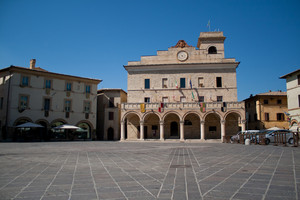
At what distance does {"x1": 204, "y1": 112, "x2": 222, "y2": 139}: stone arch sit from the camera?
113 ft

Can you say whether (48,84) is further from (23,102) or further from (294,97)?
(294,97)

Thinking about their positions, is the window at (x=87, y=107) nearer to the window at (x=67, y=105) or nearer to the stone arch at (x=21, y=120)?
the window at (x=67, y=105)

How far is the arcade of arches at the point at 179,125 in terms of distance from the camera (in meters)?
32.4

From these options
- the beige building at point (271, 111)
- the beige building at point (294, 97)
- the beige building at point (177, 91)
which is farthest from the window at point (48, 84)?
the beige building at point (294, 97)

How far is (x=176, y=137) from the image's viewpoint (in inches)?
1379

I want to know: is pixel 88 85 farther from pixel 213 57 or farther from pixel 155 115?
pixel 213 57

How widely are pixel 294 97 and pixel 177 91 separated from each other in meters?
15.7

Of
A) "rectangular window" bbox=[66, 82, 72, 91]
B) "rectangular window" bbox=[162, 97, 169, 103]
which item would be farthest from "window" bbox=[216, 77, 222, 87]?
"rectangular window" bbox=[66, 82, 72, 91]

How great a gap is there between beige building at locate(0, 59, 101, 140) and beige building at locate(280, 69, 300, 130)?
28.7 metres

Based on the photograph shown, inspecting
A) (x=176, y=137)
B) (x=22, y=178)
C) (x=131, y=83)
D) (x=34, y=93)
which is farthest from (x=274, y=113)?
(x=22, y=178)

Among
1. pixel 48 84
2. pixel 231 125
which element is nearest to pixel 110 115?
pixel 48 84

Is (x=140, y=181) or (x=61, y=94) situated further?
(x=61, y=94)

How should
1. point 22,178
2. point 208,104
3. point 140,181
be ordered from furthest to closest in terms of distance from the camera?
point 208,104
point 22,178
point 140,181

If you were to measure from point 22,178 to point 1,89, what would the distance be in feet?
108
